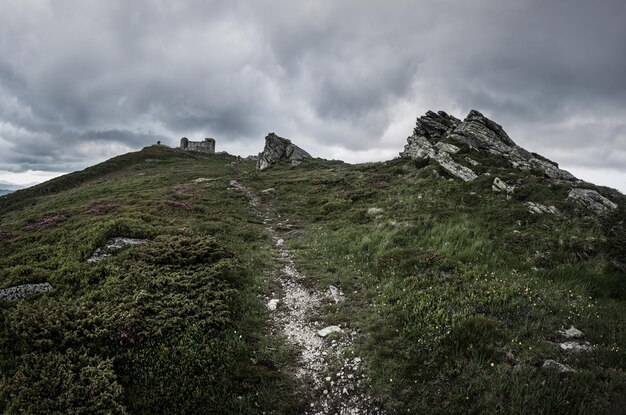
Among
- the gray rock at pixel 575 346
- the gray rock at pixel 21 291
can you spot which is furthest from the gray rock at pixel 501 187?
the gray rock at pixel 21 291

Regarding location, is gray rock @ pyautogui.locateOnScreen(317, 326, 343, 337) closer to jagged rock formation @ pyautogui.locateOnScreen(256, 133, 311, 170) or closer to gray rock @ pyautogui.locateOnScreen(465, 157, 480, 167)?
gray rock @ pyautogui.locateOnScreen(465, 157, 480, 167)

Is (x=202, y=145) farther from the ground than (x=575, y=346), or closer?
farther from the ground

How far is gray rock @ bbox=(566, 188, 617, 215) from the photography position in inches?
701

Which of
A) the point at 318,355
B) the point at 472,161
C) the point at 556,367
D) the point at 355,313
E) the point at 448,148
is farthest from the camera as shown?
the point at 448,148

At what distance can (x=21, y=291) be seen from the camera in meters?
10.8

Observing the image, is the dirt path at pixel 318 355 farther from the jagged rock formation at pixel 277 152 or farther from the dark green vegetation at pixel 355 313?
the jagged rock formation at pixel 277 152

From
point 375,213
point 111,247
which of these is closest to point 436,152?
point 375,213

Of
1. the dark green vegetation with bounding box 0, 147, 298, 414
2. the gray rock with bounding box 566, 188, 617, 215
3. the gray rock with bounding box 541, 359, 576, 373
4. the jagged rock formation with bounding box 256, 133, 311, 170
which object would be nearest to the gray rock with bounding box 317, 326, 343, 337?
the dark green vegetation with bounding box 0, 147, 298, 414

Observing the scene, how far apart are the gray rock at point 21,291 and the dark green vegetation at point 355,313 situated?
429 millimetres

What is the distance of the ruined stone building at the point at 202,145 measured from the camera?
12256 centimetres

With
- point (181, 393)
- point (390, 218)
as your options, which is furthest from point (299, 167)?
point (181, 393)

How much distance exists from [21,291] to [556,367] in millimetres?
15818

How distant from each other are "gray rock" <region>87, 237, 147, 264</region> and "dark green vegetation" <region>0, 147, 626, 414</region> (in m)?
0.47

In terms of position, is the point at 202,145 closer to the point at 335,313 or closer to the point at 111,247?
the point at 111,247
